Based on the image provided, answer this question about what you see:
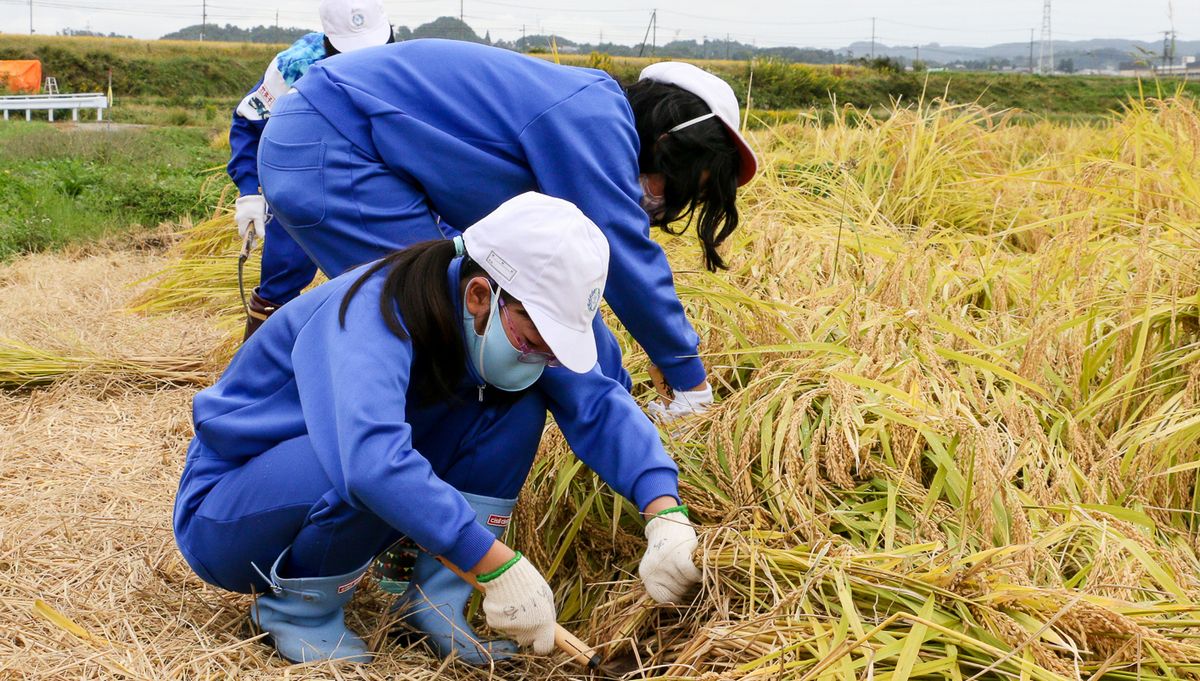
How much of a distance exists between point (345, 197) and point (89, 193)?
5.12 m

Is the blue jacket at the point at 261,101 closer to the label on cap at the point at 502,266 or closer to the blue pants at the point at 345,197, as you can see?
the blue pants at the point at 345,197

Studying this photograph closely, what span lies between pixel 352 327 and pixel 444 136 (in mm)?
647

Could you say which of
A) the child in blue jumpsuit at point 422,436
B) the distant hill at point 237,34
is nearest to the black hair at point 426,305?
the child in blue jumpsuit at point 422,436

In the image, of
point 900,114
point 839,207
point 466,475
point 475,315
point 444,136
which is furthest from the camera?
point 900,114

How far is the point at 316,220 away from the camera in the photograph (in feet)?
7.42

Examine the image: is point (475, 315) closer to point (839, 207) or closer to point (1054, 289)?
point (1054, 289)

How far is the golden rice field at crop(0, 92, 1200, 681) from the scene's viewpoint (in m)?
1.63

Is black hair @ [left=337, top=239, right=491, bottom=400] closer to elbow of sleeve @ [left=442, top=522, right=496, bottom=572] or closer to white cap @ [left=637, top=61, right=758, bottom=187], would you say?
elbow of sleeve @ [left=442, top=522, right=496, bottom=572]

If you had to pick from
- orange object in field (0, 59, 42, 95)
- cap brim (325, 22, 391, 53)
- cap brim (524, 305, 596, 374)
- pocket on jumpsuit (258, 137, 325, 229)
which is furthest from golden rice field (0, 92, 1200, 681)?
orange object in field (0, 59, 42, 95)

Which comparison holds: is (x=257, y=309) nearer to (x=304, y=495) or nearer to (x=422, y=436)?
(x=422, y=436)

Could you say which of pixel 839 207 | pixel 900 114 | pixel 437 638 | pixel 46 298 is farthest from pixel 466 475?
pixel 900 114

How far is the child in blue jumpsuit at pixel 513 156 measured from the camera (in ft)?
6.86

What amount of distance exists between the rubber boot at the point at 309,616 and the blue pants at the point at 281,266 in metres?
1.66

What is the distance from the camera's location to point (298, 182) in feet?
7.39
